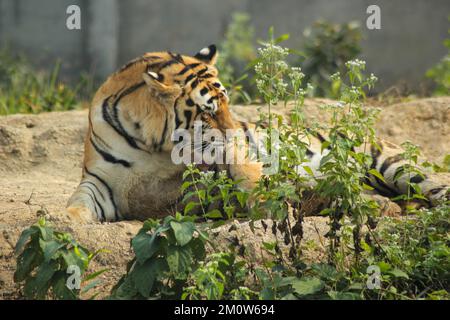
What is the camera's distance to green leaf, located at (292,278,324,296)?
10.8 feet

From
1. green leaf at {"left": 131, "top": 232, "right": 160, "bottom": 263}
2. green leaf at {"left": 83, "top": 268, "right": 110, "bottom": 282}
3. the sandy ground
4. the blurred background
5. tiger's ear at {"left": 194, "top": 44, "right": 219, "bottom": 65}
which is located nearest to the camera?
green leaf at {"left": 131, "top": 232, "right": 160, "bottom": 263}

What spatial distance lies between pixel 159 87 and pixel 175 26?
21.0 ft

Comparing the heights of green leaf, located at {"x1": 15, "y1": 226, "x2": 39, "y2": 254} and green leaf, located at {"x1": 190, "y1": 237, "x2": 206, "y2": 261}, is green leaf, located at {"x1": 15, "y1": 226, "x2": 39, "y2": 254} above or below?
above

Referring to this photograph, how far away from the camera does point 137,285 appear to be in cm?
325

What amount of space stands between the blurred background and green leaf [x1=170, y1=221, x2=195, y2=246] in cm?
723

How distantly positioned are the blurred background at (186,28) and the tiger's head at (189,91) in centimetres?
570

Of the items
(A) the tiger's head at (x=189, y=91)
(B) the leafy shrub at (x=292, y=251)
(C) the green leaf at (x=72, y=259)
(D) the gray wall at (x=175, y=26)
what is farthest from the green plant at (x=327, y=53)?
(C) the green leaf at (x=72, y=259)

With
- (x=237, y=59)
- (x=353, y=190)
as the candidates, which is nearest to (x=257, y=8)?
(x=237, y=59)

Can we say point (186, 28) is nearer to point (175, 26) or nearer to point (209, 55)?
point (175, 26)

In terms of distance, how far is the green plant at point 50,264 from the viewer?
10.8 feet

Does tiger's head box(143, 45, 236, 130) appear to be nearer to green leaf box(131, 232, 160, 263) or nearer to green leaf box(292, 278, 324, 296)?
green leaf box(131, 232, 160, 263)

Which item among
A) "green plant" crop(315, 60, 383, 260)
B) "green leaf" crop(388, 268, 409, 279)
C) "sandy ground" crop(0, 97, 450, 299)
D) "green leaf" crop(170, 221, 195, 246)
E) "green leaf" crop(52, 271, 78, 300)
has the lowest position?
"sandy ground" crop(0, 97, 450, 299)

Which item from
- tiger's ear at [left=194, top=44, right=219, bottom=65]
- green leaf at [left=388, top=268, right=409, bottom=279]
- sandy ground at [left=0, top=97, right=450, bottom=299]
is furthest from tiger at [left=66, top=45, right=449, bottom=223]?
green leaf at [left=388, top=268, right=409, bottom=279]

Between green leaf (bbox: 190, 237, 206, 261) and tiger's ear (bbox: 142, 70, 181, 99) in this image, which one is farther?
tiger's ear (bbox: 142, 70, 181, 99)
